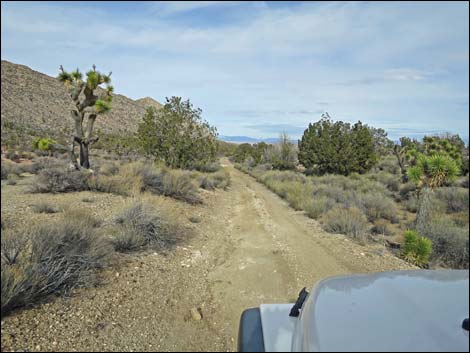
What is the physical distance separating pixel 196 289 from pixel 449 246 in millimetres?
7859

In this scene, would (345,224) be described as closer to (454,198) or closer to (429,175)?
(429,175)

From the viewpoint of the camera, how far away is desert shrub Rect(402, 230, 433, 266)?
7.98 meters

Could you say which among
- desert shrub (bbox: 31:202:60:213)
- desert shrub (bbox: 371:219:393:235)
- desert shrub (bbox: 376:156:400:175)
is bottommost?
desert shrub (bbox: 371:219:393:235)

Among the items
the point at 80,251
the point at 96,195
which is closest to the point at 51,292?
the point at 80,251

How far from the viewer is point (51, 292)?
3951 mm

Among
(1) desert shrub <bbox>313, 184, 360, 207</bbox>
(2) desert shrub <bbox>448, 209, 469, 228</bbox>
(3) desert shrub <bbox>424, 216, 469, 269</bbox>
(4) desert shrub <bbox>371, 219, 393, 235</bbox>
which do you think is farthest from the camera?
(1) desert shrub <bbox>313, 184, 360, 207</bbox>

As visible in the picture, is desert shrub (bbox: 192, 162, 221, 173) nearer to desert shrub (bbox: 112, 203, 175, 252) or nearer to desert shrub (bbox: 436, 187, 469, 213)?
desert shrub (bbox: 112, 203, 175, 252)

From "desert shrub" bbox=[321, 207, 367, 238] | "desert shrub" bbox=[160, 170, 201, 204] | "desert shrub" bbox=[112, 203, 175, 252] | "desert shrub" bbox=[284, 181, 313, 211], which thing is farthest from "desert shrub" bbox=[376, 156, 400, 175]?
"desert shrub" bbox=[112, 203, 175, 252]

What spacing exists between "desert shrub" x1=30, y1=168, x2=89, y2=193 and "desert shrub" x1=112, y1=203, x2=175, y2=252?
14.0 feet

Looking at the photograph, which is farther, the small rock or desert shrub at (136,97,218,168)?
desert shrub at (136,97,218,168)

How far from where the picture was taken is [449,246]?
9.29 meters

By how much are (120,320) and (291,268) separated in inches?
148

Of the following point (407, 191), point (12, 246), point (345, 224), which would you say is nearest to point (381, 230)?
point (345, 224)

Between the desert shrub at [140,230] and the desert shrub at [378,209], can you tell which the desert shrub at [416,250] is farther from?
the desert shrub at [140,230]
